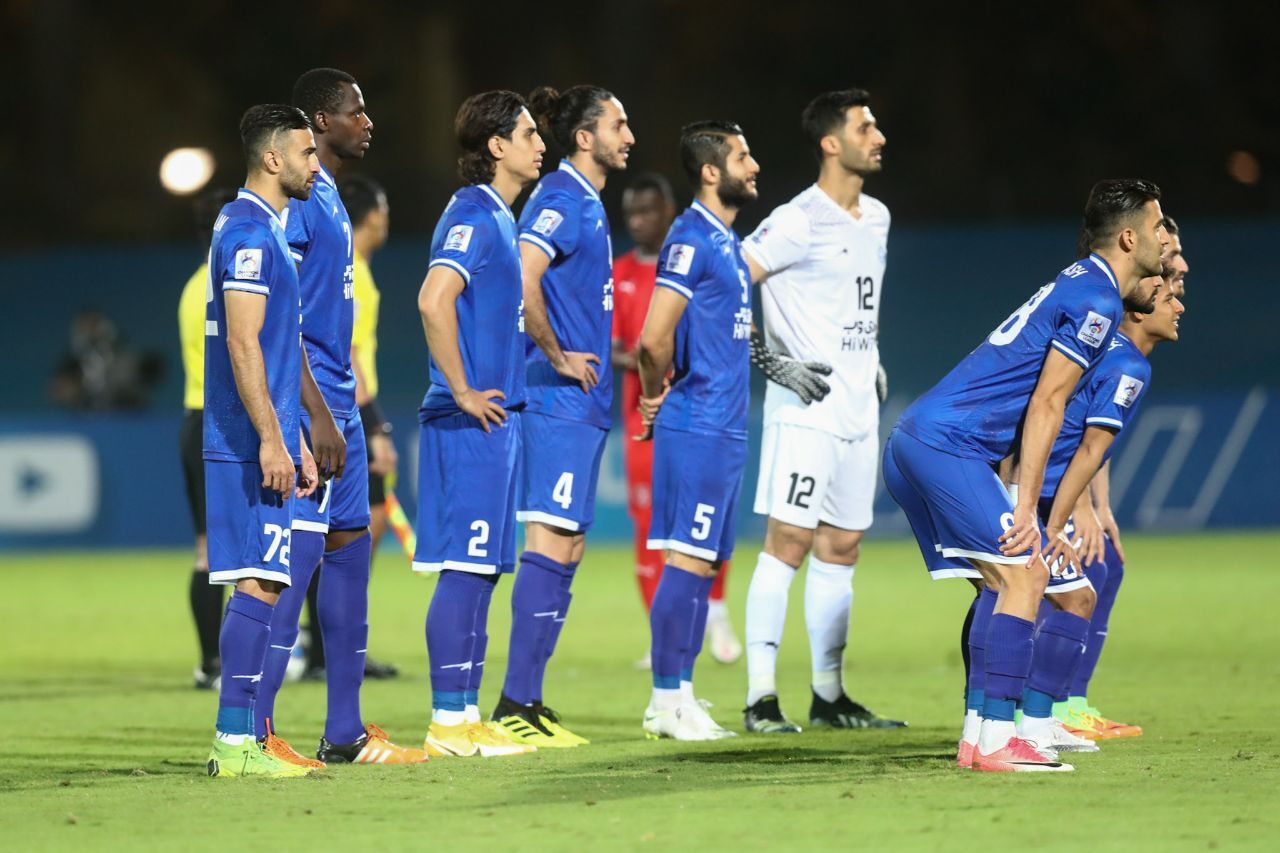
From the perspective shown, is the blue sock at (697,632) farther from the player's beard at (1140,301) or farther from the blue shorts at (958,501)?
the player's beard at (1140,301)

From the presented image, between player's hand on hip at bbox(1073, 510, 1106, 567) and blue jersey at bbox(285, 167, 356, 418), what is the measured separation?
282cm

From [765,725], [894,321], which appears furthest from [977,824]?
[894,321]

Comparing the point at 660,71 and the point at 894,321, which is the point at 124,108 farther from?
the point at 894,321

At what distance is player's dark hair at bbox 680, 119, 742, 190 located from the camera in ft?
26.0

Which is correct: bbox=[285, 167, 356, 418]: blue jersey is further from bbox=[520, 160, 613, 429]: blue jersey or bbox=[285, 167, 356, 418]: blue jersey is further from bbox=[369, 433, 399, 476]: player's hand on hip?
bbox=[369, 433, 399, 476]: player's hand on hip

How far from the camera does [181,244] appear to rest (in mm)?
25438

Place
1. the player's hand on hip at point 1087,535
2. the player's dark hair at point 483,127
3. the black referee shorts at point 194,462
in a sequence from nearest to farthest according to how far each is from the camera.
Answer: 1. the player's hand on hip at point 1087,535
2. the player's dark hair at point 483,127
3. the black referee shorts at point 194,462

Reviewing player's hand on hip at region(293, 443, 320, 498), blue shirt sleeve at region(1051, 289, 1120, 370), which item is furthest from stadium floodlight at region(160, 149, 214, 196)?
blue shirt sleeve at region(1051, 289, 1120, 370)

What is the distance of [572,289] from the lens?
24.8 feet

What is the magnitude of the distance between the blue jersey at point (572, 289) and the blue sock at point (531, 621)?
2.11ft

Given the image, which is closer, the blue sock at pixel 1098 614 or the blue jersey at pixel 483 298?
the blue jersey at pixel 483 298

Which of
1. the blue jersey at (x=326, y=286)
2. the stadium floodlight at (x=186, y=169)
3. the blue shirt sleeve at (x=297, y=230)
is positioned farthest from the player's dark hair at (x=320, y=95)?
the stadium floodlight at (x=186, y=169)

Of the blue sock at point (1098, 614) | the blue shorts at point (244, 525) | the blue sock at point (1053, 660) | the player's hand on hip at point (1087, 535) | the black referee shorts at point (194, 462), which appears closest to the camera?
the blue shorts at point (244, 525)

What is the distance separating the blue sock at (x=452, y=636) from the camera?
691cm
